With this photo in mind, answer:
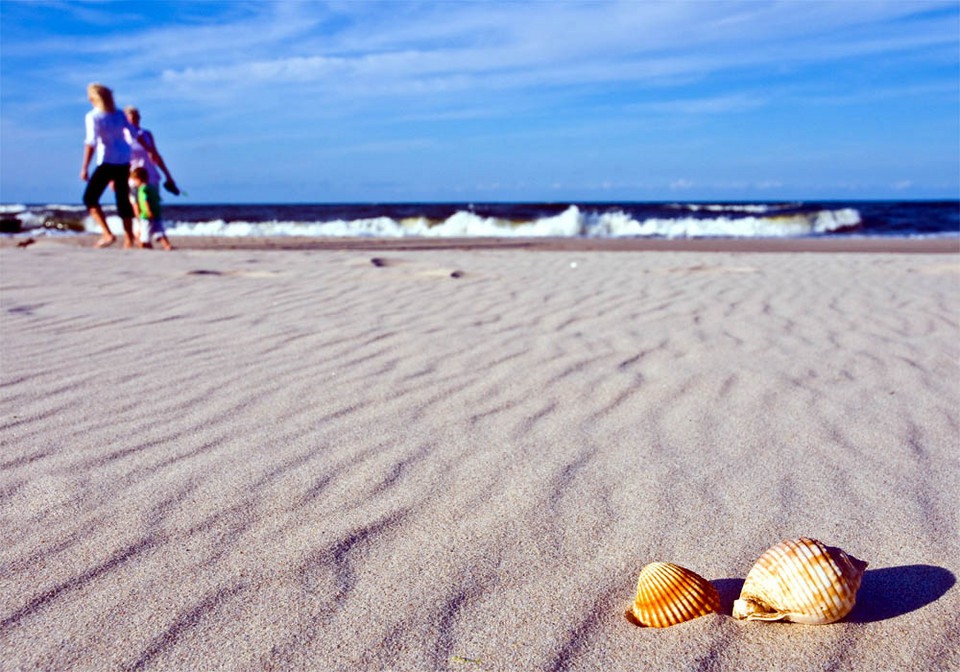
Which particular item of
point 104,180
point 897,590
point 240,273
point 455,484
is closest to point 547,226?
point 104,180

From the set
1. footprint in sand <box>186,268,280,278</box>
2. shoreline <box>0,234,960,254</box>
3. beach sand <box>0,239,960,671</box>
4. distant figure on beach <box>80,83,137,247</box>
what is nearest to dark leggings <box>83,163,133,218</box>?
distant figure on beach <box>80,83,137,247</box>

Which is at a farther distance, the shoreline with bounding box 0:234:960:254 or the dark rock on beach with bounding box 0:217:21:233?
the dark rock on beach with bounding box 0:217:21:233

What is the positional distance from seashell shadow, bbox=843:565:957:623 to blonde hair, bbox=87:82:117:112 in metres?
8.61

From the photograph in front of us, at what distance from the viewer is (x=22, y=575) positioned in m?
1.54

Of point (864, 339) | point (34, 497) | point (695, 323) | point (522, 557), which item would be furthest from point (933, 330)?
point (34, 497)

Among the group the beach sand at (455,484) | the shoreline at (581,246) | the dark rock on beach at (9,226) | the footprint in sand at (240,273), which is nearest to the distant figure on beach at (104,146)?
the shoreline at (581,246)

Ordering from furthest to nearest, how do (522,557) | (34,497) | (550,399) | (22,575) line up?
(550,399) → (34,497) → (522,557) → (22,575)

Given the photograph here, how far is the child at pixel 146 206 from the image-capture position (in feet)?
29.4

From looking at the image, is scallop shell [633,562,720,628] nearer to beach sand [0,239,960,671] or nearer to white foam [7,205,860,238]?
beach sand [0,239,960,671]

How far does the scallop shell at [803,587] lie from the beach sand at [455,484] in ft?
0.12

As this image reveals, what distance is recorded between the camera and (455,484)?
2.03 meters

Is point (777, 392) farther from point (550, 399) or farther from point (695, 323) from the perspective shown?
point (695, 323)

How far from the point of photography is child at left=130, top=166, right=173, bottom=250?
8.95 meters

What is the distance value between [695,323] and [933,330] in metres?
1.17
